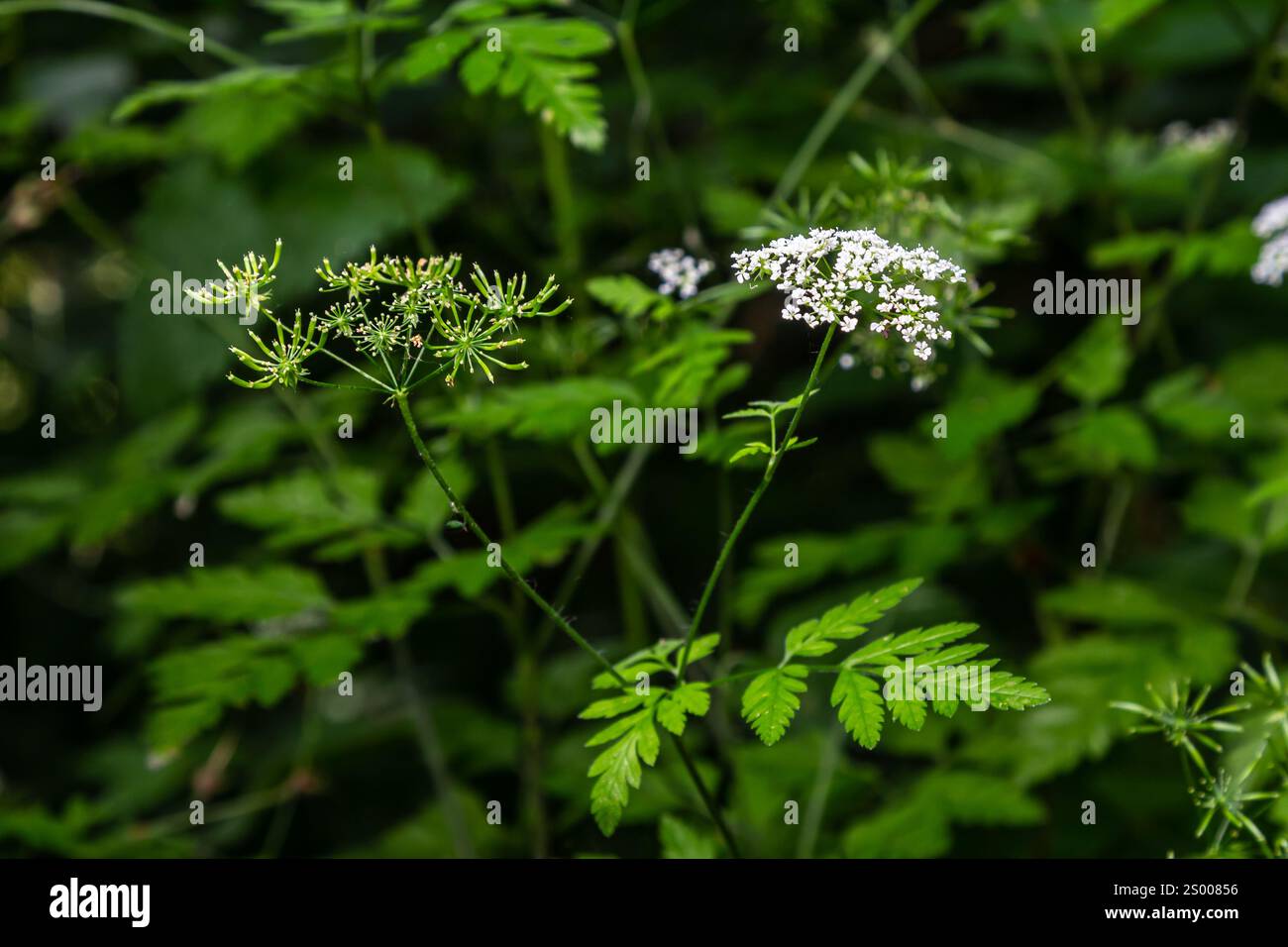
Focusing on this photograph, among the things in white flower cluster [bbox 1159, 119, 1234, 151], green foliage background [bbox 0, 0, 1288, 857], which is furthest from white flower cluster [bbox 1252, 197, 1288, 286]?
white flower cluster [bbox 1159, 119, 1234, 151]

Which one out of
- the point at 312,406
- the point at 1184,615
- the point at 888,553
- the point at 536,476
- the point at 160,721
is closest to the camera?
the point at 160,721

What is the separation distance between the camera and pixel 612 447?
5.17 ft

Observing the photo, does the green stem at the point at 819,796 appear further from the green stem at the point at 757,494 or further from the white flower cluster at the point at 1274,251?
the white flower cluster at the point at 1274,251

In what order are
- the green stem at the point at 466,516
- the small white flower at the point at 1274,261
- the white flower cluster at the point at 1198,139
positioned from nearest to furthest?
the green stem at the point at 466,516, the small white flower at the point at 1274,261, the white flower cluster at the point at 1198,139

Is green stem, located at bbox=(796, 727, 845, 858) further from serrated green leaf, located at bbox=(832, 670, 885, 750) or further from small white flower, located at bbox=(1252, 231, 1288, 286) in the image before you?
small white flower, located at bbox=(1252, 231, 1288, 286)

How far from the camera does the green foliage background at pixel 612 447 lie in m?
1.71

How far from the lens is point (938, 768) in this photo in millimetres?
1910

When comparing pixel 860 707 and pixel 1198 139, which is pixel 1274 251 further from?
pixel 860 707

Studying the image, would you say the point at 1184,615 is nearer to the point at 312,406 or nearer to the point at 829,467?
the point at 829,467
